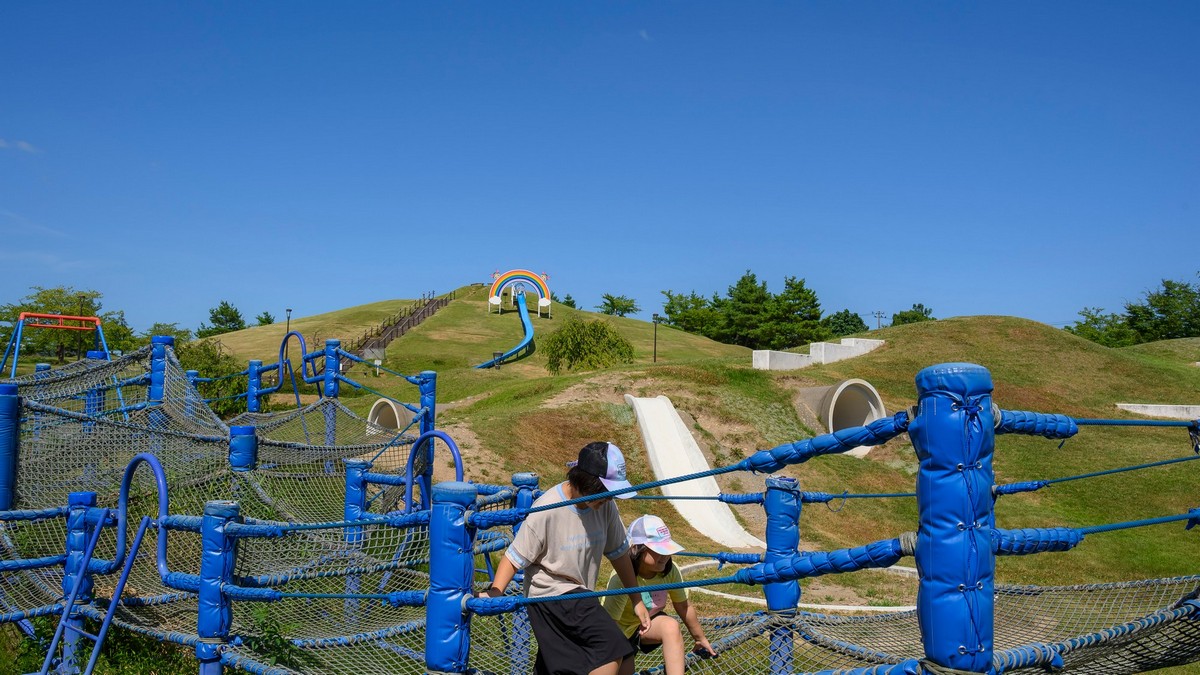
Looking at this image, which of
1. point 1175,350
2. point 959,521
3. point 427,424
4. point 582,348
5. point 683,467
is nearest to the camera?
point 959,521

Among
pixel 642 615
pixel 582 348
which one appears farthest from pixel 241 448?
pixel 582 348

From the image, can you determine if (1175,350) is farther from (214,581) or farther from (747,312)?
(214,581)

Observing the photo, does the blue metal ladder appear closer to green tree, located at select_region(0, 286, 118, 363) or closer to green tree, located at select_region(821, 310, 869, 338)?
green tree, located at select_region(0, 286, 118, 363)

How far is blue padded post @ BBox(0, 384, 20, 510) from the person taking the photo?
248 inches

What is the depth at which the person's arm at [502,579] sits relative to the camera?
12.8 ft

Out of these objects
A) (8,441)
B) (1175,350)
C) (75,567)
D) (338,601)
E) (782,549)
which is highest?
(1175,350)

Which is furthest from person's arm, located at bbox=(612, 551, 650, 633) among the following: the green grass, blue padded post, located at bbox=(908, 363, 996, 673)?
the green grass

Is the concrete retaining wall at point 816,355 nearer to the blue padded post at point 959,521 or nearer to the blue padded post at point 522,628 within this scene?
the blue padded post at point 522,628

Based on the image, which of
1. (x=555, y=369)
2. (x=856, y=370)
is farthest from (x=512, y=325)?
(x=856, y=370)

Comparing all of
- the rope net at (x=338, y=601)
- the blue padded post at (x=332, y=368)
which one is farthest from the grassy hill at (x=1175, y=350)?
the rope net at (x=338, y=601)

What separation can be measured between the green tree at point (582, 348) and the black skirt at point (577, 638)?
3620cm

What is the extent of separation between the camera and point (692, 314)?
270ft

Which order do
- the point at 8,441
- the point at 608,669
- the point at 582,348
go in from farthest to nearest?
the point at 582,348
the point at 8,441
the point at 608,669

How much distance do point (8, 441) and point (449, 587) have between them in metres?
4.64
